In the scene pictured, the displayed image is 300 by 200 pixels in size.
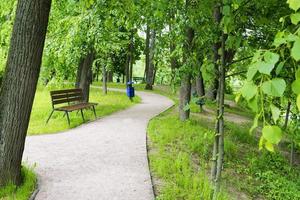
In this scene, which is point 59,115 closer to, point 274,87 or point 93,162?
point 93,162

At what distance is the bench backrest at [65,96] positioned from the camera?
38.9ft

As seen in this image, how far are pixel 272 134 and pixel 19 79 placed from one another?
460cm

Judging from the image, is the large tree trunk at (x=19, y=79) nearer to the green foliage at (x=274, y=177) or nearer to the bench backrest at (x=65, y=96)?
the green foliage at (x=274, y=177)

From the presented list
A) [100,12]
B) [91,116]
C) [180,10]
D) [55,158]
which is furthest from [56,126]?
[180,10]

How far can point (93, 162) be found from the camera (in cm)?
758

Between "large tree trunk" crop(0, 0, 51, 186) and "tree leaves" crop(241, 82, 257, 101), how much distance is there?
4.40 meters

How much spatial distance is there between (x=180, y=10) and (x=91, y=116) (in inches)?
302

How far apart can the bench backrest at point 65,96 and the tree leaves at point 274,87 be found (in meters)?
10.5

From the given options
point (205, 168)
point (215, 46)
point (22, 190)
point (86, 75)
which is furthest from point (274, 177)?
point (86, 75)

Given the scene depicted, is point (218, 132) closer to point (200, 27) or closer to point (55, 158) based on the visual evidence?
point (200, 27)

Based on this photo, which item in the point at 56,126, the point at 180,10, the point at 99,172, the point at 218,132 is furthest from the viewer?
the point at 56,126

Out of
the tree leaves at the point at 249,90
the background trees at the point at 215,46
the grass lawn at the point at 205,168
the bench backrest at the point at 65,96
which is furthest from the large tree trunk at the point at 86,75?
the tree leaves at the point at 249,90

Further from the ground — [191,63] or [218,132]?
[191,63]

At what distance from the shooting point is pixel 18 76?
552cm
